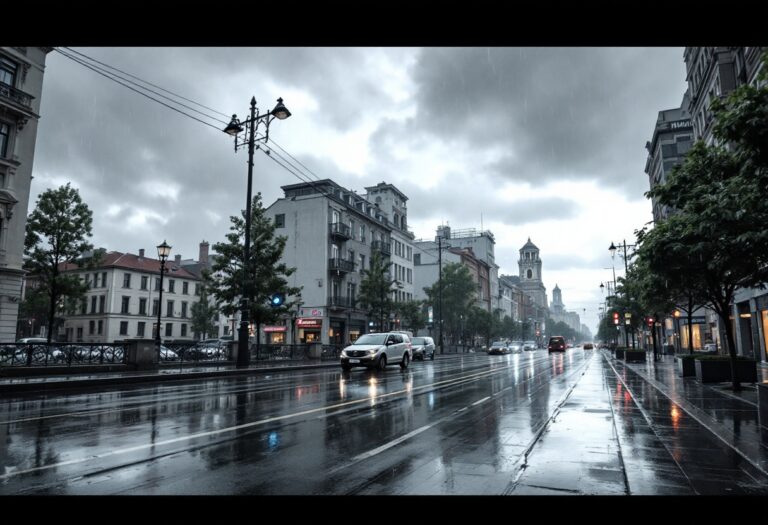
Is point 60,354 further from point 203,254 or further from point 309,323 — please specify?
point 203,254

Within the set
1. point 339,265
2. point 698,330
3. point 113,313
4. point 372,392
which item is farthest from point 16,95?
point 698,330

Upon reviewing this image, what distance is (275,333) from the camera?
4919cm

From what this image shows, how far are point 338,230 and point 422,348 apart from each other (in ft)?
49.3

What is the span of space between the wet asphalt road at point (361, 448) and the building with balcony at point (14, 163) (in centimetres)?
2077

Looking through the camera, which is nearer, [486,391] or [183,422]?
[183,422]

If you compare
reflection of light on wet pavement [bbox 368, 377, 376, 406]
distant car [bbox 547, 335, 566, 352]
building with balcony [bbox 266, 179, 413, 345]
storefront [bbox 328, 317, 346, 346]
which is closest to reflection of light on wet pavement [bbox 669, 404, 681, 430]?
reflection of light on wet pavement [bbox 368, 377, 376, 406]

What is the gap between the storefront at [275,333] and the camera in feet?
159

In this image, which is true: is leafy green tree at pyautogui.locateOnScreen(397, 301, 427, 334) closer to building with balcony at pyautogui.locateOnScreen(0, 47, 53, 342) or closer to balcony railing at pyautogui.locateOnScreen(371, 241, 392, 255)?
balcony railing at pyautogui.locateOnScreen(371, 241, 392, 255)

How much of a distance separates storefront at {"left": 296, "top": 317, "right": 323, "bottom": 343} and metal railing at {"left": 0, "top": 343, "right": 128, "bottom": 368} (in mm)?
25602
